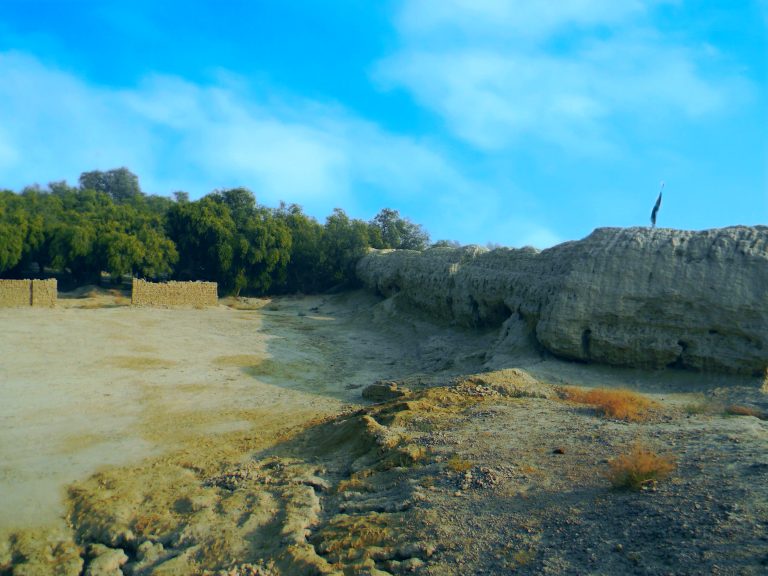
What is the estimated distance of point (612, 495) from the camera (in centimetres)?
674

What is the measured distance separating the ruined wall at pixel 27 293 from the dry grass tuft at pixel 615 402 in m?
21.7

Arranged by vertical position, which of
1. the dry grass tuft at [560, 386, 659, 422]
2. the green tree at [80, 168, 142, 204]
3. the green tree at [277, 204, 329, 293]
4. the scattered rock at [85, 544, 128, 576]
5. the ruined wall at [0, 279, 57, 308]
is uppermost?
the green tree at [80, 168, 142, 204]

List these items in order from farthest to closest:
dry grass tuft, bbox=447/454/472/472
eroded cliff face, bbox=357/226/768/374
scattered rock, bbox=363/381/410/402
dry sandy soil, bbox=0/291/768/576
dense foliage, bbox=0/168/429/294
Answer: dense foliage, bbox=0/168/429/294 → scattered rock, bbox=363/381/410/402 → eroded cliff face, bbox=357/226/768/374 → dry grass tuft, bbox=447/454/472/472 → dry sandy soil, bbox=0/291/768/576

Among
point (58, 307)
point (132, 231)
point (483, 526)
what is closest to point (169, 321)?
point (58, 307)

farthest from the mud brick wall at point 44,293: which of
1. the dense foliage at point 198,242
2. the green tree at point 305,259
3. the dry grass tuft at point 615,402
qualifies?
the dry grass tuft at point 615,402

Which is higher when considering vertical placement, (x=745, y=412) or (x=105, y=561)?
(x=745, y=412)

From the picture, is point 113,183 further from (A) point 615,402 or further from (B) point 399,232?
(A) point 615,402

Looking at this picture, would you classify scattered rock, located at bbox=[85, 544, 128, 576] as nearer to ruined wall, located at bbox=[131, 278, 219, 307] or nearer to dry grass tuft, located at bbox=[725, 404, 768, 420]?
Result: dry grass tuft, located at bbox=[725, 404, 768, 420]

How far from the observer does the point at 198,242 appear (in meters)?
37.1

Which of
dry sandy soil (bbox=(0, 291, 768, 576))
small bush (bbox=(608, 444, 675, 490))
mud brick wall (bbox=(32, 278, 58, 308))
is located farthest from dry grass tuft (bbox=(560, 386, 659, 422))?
mud brick wall (bbox=(32, 278, 58, 308))

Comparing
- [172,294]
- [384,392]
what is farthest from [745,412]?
[172,294]

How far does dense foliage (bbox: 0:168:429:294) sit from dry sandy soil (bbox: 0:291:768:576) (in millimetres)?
17058

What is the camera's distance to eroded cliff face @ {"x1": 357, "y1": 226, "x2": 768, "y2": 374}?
13641mm

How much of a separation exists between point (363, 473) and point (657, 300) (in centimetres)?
872
